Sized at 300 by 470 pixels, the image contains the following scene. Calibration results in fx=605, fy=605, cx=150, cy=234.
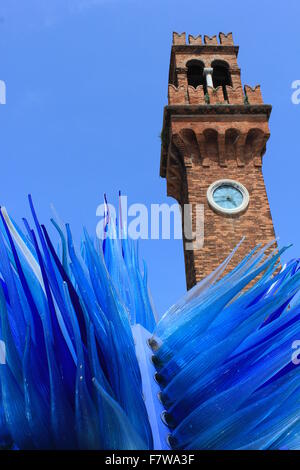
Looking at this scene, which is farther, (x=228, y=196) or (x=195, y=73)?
(x=195, y=73)

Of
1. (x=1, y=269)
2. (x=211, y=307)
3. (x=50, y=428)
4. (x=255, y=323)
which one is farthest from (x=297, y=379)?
(x=1, y=269)

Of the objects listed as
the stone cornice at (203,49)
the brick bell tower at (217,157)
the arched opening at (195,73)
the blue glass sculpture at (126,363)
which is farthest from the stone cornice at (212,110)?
the blue glass sculpture at (126,363)

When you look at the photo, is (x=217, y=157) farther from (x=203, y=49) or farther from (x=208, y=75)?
(x=203, y=49)

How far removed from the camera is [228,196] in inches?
534

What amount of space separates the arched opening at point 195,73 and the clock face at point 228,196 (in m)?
4.49

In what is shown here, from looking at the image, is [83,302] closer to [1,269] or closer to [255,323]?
[1,269]

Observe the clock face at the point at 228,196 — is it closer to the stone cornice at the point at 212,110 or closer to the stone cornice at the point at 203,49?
the stone cornice at the point at 212,110

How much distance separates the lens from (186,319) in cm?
481

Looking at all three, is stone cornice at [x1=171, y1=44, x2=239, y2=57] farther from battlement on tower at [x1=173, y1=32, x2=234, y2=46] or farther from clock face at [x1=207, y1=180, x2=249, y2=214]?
clock face at [x1=207, y1=180, x2=249, y2=214]

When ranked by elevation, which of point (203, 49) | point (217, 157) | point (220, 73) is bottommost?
point (217, 157)

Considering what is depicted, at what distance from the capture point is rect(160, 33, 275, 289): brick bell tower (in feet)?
41.9

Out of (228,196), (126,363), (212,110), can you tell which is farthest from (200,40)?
(126,363)

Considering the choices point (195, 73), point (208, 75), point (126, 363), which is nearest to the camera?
point (126, 363)

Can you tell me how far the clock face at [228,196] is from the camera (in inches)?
526
